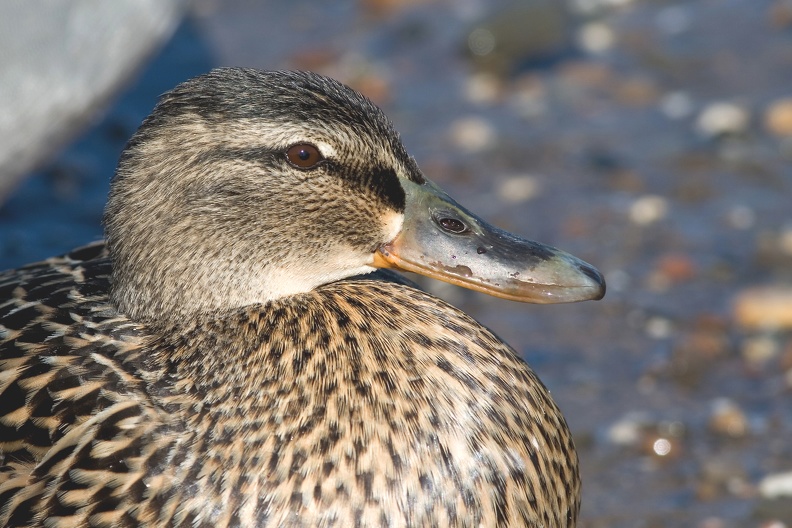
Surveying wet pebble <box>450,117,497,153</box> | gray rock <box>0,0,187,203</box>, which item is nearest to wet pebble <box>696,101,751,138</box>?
wet pebble <box>450,117,497,153</box>

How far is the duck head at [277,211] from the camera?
3.31 m

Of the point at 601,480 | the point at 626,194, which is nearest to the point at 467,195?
the point at 626,194

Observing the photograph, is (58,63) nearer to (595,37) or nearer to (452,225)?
(452,225)

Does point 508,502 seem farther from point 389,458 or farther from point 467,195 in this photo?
point 467,195

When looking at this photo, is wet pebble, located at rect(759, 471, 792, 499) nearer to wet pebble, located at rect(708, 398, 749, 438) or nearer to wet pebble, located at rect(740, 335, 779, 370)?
wet pebble, located at rect(708, 398, 749, 438)

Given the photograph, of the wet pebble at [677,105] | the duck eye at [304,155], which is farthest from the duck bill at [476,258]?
the wet pebble at [677,105]

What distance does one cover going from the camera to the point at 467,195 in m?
6.53

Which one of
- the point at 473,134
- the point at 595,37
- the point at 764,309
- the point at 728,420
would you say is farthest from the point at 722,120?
the point at 728,420

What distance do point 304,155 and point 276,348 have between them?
553 mm

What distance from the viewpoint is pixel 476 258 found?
348 centimetres

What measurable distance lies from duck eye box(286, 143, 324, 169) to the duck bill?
11.7 inches

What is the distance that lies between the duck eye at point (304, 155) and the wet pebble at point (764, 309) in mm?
2850

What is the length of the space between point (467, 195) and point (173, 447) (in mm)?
3612

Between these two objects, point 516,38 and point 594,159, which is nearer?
point 594,159
